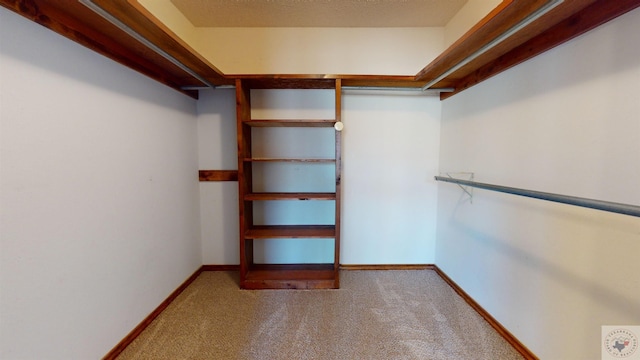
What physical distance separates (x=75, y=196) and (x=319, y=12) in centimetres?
221

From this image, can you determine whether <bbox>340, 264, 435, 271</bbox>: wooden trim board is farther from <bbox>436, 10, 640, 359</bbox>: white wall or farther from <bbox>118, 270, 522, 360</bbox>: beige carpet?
<bbox>436, 10, 640, 359</bbox>: white wall

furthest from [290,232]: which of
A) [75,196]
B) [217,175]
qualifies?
[75,196]

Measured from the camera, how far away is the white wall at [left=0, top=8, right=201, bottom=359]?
97 centimetres

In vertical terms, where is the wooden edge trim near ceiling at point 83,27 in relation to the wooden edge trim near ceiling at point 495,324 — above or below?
above

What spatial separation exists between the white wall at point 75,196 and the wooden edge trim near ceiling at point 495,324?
8.02ft

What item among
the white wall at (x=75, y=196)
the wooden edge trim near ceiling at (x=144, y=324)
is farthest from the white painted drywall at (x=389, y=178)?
the white wall at (x=75, y=196)

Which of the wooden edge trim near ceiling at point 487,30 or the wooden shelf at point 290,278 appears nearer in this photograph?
the wooden edge trim near ceiling at point 487,30

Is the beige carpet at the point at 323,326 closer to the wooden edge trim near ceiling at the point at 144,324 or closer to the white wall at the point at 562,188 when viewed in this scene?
the wooden edge trim near ceiling at the point at 144,324

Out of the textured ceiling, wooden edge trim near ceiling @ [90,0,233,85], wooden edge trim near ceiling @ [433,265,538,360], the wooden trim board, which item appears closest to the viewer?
wooden edge trim near ceiling @ [90,0,233,85]

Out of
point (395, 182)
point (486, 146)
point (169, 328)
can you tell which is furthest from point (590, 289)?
point (169, 328)

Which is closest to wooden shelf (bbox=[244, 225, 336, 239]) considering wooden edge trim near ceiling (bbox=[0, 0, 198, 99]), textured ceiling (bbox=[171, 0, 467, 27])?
wooden edge trim near ceiling (bbox=[0, 0, 198, 99])

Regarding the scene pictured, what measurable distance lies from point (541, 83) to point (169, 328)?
2.78m

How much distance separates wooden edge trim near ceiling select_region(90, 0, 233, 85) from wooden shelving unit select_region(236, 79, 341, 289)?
39 centimetres

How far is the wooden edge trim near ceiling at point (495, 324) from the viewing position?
143 centimetres
